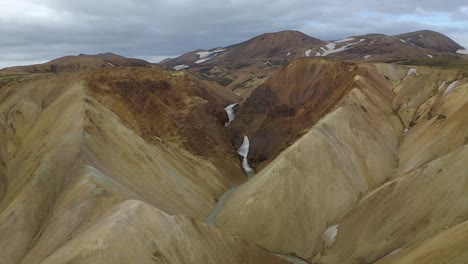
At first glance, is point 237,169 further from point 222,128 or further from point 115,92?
point 115,92

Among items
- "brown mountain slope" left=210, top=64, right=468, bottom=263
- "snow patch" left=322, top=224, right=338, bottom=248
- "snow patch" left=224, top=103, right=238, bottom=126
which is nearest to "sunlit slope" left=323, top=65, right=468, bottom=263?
"brown mountain slope" left=210, top=64, right=468, bottom=263

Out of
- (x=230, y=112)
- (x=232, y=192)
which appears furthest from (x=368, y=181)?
(x=230, y=112)

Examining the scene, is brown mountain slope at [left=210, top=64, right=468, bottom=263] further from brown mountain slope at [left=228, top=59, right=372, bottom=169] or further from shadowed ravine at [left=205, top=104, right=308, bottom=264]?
brown mountain slope at [left=228, top=59, right=372, bottom=169]

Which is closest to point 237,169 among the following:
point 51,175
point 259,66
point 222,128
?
point 222,128

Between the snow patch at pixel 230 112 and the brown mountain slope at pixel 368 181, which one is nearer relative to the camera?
the brown mountain slope at pixel 368 181

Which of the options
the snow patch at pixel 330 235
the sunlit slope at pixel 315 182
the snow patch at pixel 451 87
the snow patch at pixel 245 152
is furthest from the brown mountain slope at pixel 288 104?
the snow patch at pixel 330 235

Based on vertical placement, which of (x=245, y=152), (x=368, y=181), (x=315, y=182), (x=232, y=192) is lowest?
Answer: (x=232, y=192)

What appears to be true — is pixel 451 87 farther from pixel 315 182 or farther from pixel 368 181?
pixel 315 182

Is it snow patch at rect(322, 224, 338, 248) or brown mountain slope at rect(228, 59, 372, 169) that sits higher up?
brown mountain slope at rect(228, 59, 372, 169)

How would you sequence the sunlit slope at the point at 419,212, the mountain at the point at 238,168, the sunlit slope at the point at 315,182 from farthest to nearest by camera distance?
1. the sunlit slope at the point at 315,182
2. the mountain at the point at 238,168
3. the sunlit slope at the point at 419,212

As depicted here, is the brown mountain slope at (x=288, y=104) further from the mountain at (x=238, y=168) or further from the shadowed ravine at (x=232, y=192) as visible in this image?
the shadowed ravine at (x=232, y=192)
